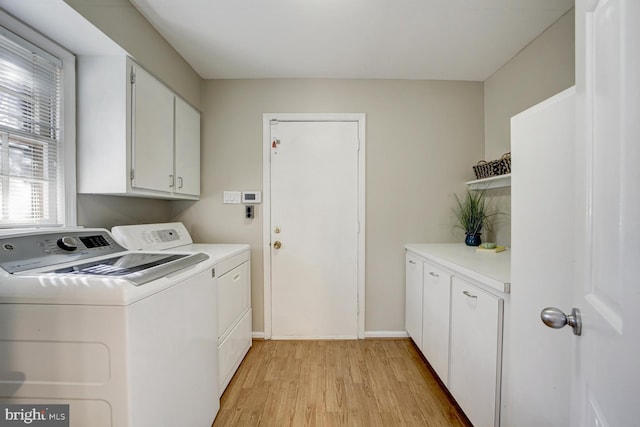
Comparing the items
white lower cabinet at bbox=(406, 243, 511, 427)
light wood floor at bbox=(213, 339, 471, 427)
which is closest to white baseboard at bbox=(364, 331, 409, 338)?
light wood floor at bbox=(213, 339, 471, 427)

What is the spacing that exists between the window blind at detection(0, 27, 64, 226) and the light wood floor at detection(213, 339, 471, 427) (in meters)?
1.51

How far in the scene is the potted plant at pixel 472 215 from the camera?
2146mm

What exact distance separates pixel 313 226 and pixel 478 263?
1.31m

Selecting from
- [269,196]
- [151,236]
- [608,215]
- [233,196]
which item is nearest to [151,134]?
[151,236]

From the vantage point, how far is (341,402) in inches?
61.4

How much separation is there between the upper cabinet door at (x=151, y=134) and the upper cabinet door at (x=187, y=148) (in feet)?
0.24

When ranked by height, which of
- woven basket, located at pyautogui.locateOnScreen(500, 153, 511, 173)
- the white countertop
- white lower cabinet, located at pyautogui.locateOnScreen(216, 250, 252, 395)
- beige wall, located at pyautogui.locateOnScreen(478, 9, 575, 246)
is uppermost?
beige wall, located at pyautogui.locateOnScreen(478, 9, 575, 246)

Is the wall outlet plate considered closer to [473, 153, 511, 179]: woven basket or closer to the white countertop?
Result: the white countertop

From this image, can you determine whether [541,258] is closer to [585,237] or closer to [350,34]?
[585,237]

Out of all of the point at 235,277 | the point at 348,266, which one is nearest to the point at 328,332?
the point at 348,266

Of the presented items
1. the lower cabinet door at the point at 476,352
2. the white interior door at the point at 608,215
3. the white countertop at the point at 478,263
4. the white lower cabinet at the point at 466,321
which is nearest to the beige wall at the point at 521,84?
the white countertop at the point at 478,263

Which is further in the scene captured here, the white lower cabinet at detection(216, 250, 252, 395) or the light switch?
the light switch

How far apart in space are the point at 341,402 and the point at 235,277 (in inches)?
42.7

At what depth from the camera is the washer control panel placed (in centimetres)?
97
